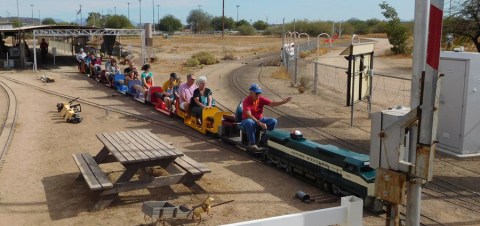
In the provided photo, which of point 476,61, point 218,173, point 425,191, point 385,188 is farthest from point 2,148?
point 476,61

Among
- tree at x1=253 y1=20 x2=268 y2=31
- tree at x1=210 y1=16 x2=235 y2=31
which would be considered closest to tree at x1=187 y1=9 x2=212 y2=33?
tree at x1=210 y1=16 x2=235 y2=31

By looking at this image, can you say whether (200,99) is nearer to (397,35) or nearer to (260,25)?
(397,35)

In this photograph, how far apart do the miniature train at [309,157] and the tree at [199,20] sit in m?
128

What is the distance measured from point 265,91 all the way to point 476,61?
11.1 meters

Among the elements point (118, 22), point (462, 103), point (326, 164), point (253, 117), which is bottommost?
point (326, 164)

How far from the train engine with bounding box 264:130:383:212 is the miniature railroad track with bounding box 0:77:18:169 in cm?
516

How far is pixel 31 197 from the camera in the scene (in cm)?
748

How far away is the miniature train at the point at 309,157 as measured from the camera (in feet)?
22.9

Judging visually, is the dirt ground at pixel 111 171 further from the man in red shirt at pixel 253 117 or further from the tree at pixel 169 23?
the tree at pixel 169 23

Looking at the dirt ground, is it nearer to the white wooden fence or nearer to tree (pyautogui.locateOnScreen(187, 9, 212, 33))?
the white wooden fence

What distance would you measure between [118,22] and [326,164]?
9916 centimetres

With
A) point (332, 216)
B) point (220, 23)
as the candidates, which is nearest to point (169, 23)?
point (220, 23)

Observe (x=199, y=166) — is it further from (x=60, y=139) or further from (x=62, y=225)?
(x=60, y=139)

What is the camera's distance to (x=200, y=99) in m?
11.9
